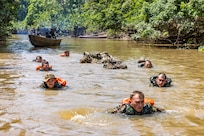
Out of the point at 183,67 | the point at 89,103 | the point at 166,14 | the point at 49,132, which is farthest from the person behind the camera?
the point at 166,14

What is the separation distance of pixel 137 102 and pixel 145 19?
26966 mm

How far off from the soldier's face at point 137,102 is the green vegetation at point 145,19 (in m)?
21.9

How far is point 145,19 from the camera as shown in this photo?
1350 inches

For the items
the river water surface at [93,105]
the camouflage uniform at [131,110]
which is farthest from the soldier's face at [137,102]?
the river water surface at [93,105]

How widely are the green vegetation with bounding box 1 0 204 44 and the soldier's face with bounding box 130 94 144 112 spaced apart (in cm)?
2192

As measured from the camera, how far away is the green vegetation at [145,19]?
30.9m

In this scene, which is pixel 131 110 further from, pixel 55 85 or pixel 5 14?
pixel 5 14

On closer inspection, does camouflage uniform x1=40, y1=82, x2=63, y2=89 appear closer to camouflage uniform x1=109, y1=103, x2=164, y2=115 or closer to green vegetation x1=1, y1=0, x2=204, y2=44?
camouflage uniform x1=109, y1=103, x2=164, y2=115

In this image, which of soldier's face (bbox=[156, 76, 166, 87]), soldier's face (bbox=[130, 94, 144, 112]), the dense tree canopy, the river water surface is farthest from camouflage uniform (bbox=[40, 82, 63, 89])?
the dense tree canopy

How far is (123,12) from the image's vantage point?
47125 millimetres

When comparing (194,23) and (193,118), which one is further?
(194,23)

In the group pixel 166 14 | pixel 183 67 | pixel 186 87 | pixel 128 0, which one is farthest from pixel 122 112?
pixel 128 0

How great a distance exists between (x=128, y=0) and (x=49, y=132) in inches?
1588

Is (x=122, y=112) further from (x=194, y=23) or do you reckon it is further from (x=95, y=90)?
(x=194, y=23)
